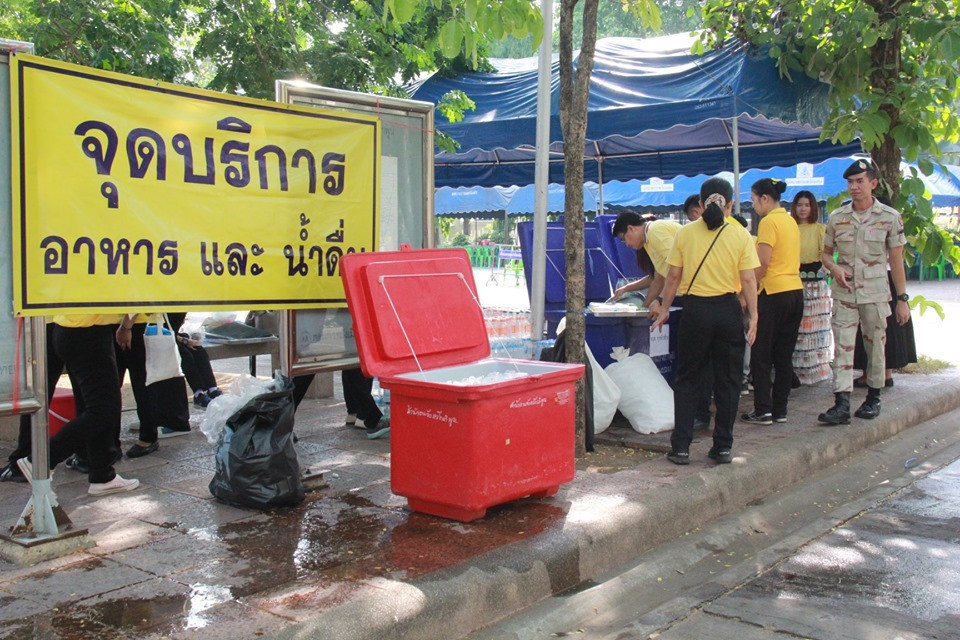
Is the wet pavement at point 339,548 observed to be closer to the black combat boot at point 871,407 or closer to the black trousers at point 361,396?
the black trousers at point 361,396

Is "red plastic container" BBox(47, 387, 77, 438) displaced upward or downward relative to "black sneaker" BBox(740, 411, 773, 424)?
upward

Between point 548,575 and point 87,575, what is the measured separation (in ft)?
6.83

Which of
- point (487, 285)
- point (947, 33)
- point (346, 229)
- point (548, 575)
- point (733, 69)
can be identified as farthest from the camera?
point (487, 285)

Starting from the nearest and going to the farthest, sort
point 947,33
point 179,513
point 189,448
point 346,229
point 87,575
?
point 87,575 → point 179,513 → point 346,229 → point 189,448 → point 947,33

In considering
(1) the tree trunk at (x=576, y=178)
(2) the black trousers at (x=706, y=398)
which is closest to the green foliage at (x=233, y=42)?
(1) the tree trunk at (x=576, y=178)

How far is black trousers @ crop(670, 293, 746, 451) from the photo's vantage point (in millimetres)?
6137

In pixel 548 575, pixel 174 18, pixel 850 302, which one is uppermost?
pixel 174 18

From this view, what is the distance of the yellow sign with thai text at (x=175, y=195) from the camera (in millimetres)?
4191

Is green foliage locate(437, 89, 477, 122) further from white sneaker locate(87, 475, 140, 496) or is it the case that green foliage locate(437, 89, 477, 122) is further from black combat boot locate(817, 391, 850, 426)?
white sneaker locate(87, 475, 140, 496)

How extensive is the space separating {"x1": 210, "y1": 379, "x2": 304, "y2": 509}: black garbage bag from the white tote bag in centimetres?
168

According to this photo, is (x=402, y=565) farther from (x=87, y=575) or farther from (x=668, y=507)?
(x=668, y=507)

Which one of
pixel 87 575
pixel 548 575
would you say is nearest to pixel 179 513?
pixel 87 575

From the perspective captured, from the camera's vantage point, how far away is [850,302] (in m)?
7.68

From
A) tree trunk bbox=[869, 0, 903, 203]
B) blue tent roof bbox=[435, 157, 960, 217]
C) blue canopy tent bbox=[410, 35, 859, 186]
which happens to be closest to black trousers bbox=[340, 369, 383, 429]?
blue canopy tent bbox=[410, 35, 859, 186]
